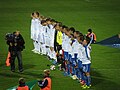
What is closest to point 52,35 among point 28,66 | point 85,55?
point 28,66

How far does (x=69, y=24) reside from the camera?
112 feet

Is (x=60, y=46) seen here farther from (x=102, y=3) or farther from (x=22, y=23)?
(x=102, y=3)

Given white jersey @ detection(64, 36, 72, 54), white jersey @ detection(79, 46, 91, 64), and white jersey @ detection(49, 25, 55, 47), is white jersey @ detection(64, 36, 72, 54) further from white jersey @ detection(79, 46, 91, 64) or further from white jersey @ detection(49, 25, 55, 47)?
white jersey @ detection(49, 25, 55, 47)

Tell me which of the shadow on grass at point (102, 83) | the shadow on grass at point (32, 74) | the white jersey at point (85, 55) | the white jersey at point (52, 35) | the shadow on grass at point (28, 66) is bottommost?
the shadow on grass at point (102, 83)

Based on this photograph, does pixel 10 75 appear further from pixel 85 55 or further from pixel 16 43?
pixel 85 55

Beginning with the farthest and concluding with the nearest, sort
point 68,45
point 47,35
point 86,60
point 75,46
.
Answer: point 47,35
point 68,45
point 75,46
point 86,60

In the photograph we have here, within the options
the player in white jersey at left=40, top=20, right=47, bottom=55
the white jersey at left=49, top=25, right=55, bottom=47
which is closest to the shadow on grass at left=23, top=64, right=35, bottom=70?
the white jersey at left=49, top=25, right=55, bottom=47

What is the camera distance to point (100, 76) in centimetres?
2089

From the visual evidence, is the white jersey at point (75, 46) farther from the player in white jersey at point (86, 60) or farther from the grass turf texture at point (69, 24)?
the grass turf texture at point (69, 24)

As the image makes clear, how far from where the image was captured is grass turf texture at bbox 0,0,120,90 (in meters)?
20.2

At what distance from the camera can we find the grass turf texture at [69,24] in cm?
2017

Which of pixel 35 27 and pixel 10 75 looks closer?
Answer: pixel 10 75

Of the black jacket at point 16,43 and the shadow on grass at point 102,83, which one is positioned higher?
the black jacket at point 16,43

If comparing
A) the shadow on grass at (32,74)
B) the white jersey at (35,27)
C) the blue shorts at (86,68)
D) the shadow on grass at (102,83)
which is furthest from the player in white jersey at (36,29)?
the blue shorts at (86,68)
